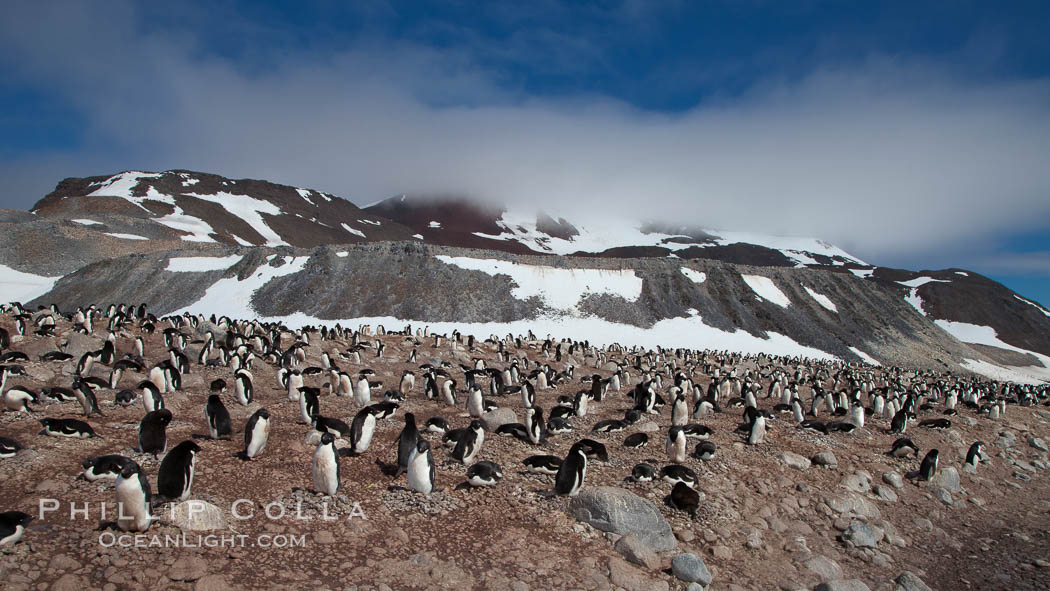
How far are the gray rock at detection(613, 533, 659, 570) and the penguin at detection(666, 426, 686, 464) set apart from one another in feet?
12.7

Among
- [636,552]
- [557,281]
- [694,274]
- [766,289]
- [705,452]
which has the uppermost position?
[694,274]

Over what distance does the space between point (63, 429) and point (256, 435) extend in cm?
348

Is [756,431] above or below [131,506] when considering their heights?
above

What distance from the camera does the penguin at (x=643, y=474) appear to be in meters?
9.91

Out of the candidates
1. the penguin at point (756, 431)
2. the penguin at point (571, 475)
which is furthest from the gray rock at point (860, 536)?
the penguin at point (571, 475)

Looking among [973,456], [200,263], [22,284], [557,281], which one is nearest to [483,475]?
[973,456]

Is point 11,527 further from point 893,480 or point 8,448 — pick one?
point 893,480

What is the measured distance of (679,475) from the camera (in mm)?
9898

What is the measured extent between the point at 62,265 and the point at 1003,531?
73887 mm

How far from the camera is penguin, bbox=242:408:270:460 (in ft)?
28.7

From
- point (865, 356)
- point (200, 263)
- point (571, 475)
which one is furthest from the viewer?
point (200, 263)

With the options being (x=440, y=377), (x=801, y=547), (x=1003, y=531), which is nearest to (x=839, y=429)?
(x=1003, y=531)

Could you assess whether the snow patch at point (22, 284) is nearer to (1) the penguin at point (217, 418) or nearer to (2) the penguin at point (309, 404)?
(2) the penguin at point (309, 404)

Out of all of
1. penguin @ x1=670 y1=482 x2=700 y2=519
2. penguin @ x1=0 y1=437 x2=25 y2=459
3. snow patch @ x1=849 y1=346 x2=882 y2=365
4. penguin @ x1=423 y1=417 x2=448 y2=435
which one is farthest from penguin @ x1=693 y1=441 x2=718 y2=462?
snow patch @ x1=849 y1=346 x2=882 y2=365
